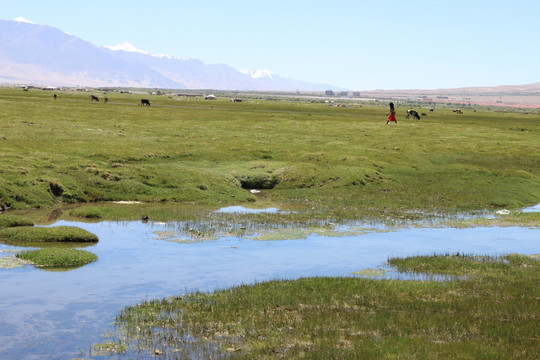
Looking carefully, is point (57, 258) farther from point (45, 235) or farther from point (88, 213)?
point (88, 213)

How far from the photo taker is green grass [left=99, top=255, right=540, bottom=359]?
1628 centimetres

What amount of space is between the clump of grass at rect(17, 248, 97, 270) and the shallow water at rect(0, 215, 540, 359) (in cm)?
53

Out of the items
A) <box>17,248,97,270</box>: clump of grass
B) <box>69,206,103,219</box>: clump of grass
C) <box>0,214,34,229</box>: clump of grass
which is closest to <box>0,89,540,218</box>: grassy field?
<box>69,206,103,219</box>: clump of grass

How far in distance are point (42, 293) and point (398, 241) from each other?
18674 millimetres

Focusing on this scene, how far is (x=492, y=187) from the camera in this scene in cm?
5312

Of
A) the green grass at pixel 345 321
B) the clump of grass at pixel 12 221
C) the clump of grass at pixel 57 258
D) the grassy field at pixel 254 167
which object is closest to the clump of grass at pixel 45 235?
the clump of grass at pixel 12 221

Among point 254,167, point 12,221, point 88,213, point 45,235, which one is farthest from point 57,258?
point 254,167

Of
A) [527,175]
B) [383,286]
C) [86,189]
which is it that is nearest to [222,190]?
[86,189]

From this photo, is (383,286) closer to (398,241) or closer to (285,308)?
(285,308)

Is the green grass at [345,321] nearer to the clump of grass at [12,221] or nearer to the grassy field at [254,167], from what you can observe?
the clump of grass at [12,221]

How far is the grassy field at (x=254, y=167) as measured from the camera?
44.3 metres

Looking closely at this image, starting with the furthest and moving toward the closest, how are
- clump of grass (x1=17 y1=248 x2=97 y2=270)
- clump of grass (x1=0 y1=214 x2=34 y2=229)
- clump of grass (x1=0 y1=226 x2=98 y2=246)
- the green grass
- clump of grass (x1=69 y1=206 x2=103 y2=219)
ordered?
1. clump of grass (x1=69 y1=206 x2=103 y2=219)
2. clump of grass (x1=0 y1=214 x2=34 y2=229)
3. clump of grass (x1=0 y1=226 x2=98 y2=246)
4. clump of grass (x1=17 y1=248 x2=97 y2=270)
5. the green grass

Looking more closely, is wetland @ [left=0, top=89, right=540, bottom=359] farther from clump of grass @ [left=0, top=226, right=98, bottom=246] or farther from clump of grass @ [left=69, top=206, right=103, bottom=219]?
clump of grass @ [left=0, top=226, right=98, bottom=246]

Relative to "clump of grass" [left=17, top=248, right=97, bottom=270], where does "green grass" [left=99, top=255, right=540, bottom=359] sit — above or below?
above
